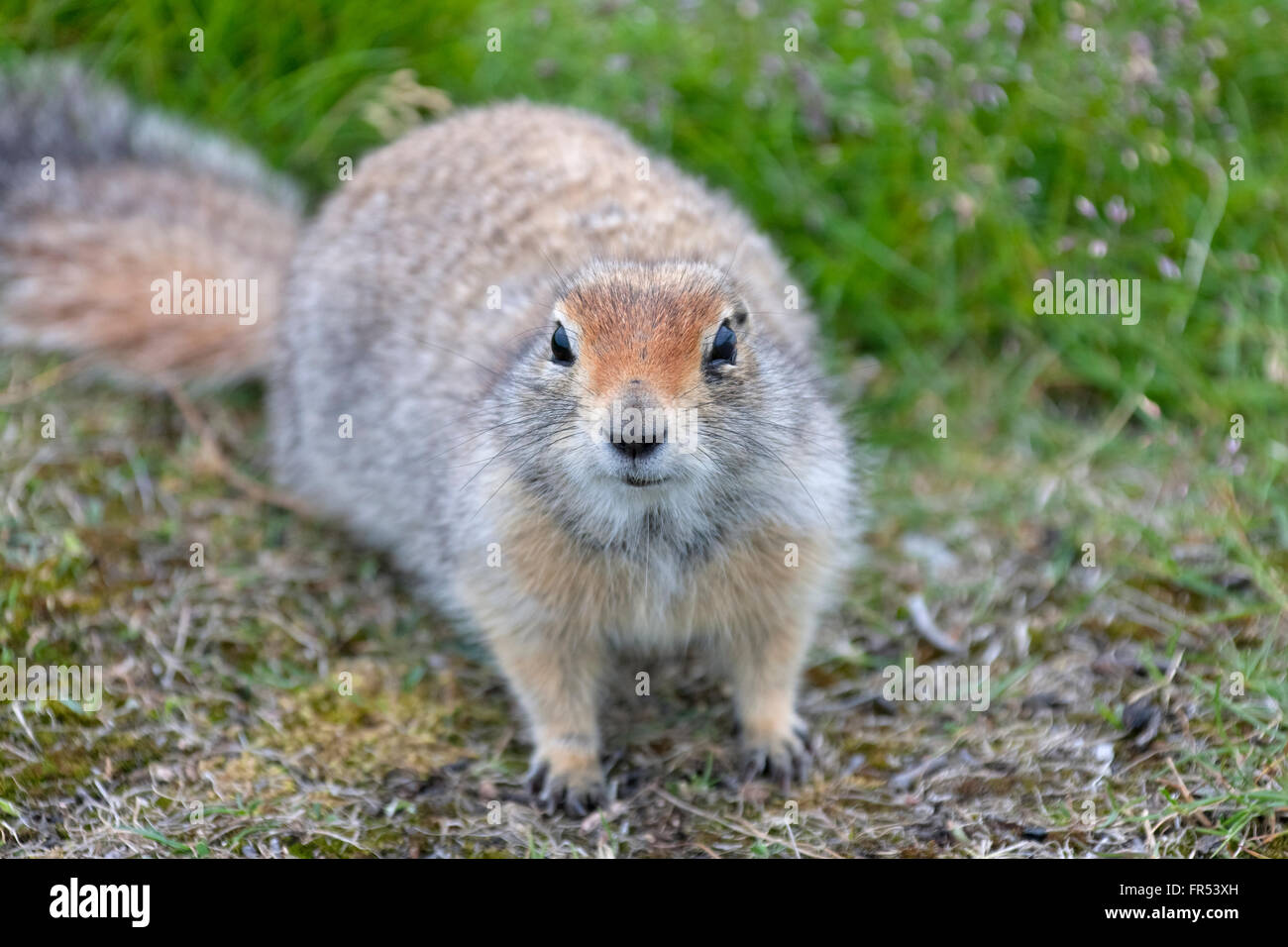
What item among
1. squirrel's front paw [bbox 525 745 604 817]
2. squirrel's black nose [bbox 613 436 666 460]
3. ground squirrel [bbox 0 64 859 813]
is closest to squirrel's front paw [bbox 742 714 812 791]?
ground squirrel [bbox 0 64 859 813]

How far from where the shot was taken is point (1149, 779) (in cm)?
439

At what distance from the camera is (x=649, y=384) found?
3734 mm

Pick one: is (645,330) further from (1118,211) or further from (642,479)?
(1118,211)

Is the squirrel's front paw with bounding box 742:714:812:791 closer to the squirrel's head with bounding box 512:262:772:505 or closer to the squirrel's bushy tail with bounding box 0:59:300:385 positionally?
the squirrel's head with bounding box 512:262:772:505

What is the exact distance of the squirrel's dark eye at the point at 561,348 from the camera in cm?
401

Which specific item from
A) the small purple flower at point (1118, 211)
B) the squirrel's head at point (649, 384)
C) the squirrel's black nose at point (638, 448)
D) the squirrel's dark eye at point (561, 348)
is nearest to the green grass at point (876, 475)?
the small purple flower at point (1118, 211)

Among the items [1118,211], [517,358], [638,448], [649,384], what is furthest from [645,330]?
[1118,211]

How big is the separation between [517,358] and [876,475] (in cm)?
216

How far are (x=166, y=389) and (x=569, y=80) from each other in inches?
95.8

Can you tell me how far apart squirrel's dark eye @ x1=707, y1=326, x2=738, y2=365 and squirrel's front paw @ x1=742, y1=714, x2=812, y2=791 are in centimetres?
137

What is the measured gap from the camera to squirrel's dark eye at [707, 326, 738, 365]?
157 inches
